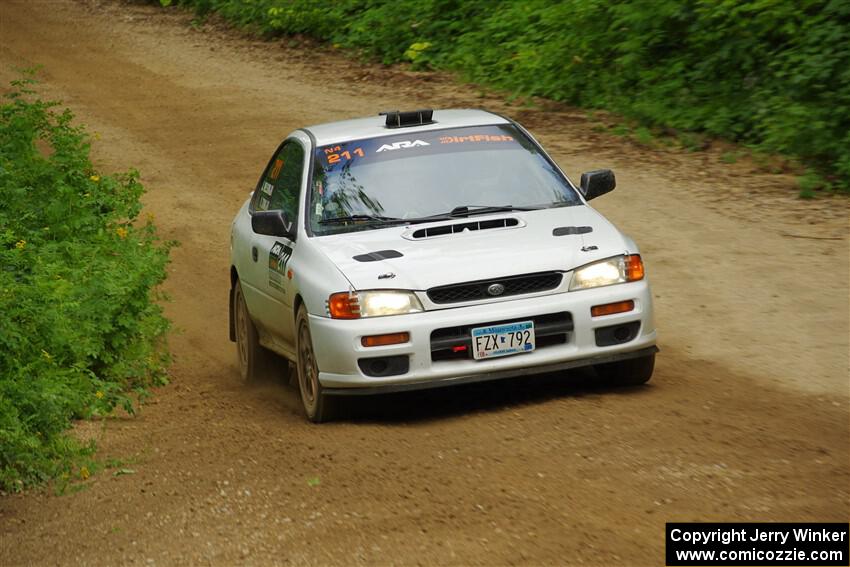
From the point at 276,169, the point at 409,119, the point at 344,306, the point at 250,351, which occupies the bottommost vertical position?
the point at 250,351

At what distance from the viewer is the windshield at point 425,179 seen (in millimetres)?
8180

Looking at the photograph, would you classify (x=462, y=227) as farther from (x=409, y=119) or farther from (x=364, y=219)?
(x=409, y=119)

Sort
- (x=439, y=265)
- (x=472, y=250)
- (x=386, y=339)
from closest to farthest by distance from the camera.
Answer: (x=386, y=339) → (x=439, y=265) → (x=472, y=250)

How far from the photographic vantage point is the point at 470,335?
7.26 meters

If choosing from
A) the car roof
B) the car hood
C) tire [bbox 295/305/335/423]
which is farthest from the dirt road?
the car roof

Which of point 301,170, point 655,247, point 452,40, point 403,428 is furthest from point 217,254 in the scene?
point 452,40

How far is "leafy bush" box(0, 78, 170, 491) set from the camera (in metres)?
7.04

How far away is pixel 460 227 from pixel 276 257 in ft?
4.46

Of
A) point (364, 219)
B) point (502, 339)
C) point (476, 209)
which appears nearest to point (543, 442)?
point (502, 339)

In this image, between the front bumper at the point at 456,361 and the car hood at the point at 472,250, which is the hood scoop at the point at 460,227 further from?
the front bumper at the point at 456,361

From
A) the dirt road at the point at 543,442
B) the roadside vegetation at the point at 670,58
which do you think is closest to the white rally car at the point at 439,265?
the dirt road at the point at 543,442

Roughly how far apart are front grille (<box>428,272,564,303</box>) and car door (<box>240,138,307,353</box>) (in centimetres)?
118

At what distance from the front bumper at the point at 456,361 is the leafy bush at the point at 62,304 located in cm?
145

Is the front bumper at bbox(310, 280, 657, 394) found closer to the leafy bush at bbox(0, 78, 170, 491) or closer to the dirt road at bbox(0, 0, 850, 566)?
the dirt road at bbox(0, 0, 850, 566)
